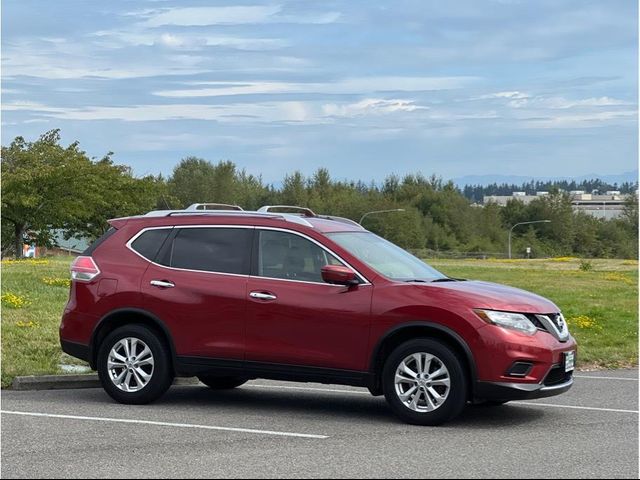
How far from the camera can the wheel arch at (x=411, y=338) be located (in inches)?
361

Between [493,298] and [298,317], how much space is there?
1.69 metres

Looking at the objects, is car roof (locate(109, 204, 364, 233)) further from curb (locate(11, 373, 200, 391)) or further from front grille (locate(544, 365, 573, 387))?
front grille (locate(544, 365, 573, 387))

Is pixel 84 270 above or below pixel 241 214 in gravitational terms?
below

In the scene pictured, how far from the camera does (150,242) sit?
420 inches

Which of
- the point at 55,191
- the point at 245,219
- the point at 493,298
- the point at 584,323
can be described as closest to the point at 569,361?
the point at 493,298

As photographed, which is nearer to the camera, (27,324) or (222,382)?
(222,382)

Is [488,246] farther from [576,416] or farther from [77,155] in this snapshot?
[576,416]

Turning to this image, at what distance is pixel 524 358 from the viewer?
9109 millimetres

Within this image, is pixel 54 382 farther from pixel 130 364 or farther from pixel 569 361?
pixel 569 361

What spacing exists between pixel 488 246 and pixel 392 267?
133 meters

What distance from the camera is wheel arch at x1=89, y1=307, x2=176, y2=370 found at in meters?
10.2

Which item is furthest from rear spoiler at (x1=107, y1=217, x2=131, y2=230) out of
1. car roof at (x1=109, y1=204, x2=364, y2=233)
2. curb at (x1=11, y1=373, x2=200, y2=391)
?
curb at (x1=11, y1=373, x2=200, y2=391)

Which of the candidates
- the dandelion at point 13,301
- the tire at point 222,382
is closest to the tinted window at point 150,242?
the tire at point 222,382

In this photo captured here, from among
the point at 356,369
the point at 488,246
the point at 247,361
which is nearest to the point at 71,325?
the point at 247,361
